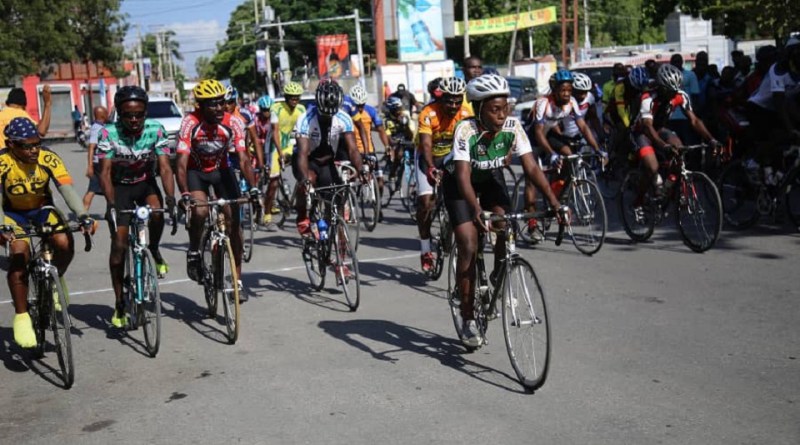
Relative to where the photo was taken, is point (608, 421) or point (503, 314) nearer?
point (608, 421)

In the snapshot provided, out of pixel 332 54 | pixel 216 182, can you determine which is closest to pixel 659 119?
pixel 216 182

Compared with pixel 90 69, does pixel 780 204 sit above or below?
below

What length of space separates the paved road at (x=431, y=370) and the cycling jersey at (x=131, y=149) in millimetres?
1363

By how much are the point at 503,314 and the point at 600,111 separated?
1449 centimetres

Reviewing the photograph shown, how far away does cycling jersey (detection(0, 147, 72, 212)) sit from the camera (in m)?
7.71

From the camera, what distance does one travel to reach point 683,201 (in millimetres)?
10977

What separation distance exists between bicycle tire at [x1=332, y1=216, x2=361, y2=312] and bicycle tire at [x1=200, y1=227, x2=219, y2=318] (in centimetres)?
117

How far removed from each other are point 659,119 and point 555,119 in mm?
1226

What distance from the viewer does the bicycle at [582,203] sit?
11361mm

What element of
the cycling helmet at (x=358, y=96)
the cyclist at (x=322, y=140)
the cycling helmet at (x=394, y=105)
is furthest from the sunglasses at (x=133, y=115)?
the cycling helmet at (x=394, y=105)

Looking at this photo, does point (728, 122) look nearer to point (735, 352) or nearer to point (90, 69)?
point (735, 352)

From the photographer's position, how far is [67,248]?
7.73 meters

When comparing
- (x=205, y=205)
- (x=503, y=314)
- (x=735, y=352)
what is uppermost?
(x=205, y=205)

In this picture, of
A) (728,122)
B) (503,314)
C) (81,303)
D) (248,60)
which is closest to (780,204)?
(728,122)
